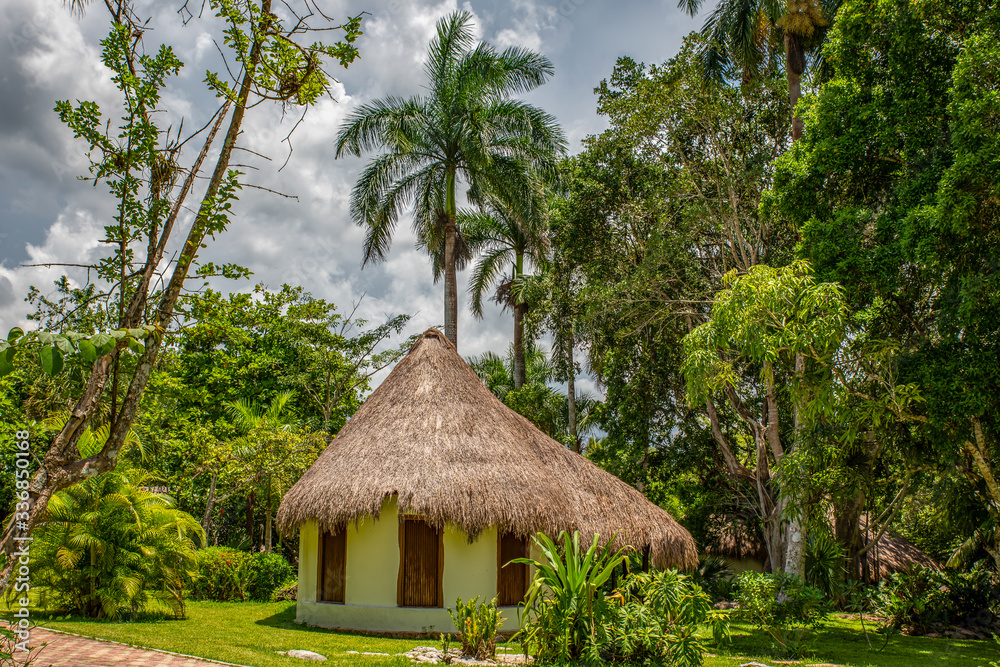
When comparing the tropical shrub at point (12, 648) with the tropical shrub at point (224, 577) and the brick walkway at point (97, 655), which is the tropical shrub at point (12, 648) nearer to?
the brick walkway at point (97, 655)

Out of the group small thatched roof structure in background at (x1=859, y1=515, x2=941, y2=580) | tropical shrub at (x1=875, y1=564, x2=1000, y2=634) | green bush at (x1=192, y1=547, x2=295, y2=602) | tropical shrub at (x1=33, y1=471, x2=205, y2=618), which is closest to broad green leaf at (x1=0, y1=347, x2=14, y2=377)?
tropical shrub at (x1=33, y1=471, x2=205, y2=618)

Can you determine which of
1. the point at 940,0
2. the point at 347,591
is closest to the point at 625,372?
the point at 347,591

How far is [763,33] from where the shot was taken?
1562cm

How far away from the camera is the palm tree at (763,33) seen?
14.3 metres

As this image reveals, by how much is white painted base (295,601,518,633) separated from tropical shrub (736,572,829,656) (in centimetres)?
343

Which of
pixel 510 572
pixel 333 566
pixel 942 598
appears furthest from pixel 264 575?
pixel 942 598

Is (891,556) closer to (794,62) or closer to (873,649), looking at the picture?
(873,649)

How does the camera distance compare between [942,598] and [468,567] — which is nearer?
[468,567]

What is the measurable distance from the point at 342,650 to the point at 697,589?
4137 millimetres

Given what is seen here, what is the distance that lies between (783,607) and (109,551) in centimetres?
895

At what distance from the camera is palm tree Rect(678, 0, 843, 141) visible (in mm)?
14305

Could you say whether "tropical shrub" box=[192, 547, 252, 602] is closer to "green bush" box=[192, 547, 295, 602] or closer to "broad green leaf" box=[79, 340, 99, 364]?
"green bush" box=[192, 547, 295, 602]

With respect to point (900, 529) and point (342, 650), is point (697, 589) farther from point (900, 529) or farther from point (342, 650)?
point (900, 529)

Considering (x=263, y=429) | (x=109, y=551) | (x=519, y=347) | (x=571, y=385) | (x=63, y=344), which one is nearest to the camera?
(x=63, y=344)
